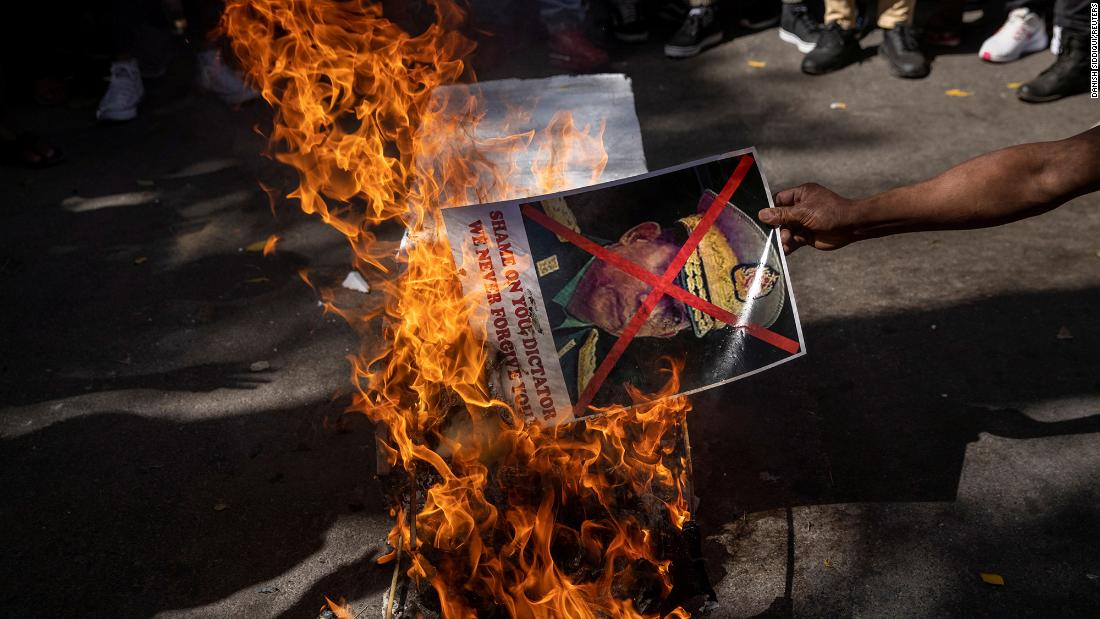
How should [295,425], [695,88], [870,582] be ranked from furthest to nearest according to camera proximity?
[695,88] → [295,425] → [870,582]

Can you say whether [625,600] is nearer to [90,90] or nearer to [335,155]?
[335,155]

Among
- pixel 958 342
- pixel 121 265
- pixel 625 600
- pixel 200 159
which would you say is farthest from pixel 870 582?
pixel 200 159

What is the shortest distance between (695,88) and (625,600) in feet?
14.6

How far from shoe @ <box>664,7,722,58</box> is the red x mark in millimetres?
4511

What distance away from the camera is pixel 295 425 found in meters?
3.42

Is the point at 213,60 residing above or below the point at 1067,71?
above

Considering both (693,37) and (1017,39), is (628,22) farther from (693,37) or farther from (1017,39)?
(1017,39)

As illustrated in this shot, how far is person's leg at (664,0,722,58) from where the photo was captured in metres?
6.36

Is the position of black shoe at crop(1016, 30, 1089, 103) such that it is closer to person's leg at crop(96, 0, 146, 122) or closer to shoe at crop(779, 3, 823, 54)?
shoe at crop(779, 3, 823, 54)

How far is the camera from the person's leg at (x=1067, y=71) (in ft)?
16.9

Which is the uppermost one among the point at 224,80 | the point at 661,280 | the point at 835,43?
the point at 661,280

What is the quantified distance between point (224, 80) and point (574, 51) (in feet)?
9.02

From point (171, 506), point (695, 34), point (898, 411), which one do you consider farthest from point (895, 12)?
point (171, 506)

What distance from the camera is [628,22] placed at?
662 centimetres
